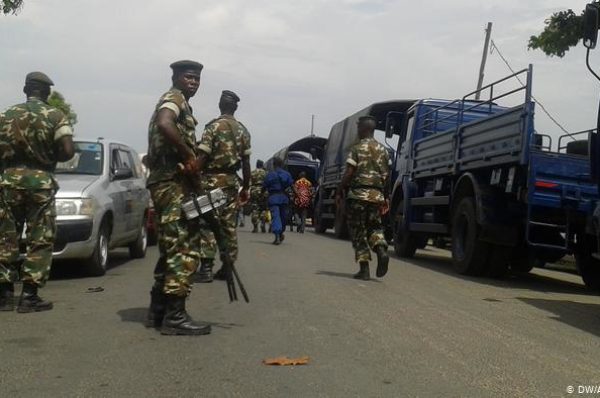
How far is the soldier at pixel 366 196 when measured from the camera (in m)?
9.05

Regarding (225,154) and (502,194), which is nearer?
(225,154)

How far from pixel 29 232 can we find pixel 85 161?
310 centimetres

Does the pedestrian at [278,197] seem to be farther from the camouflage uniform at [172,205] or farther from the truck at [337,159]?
the camouflage uniform at [172,205]

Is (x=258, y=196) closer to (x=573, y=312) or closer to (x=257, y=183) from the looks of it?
(x=257, y=183)

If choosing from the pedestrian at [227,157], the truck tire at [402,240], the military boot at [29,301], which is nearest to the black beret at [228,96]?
the pedestrian at [227,157]

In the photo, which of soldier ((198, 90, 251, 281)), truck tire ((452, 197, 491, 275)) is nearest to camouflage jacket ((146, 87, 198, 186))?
soldier ((198, 90, 251, 281))

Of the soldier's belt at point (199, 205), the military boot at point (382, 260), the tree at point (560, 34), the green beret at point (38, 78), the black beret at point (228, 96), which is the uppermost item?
the tree at point (560, 34)

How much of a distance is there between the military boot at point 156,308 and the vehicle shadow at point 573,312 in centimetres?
355

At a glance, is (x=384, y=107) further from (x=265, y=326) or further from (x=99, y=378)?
(x=99, y=378)

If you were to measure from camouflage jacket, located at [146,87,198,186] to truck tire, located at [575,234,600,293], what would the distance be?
18.7ft

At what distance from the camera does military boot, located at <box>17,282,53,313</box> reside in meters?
6.39

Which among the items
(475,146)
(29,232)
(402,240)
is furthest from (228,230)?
(402,240)

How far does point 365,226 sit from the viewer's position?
9.12 m

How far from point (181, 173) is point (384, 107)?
1235 cm
